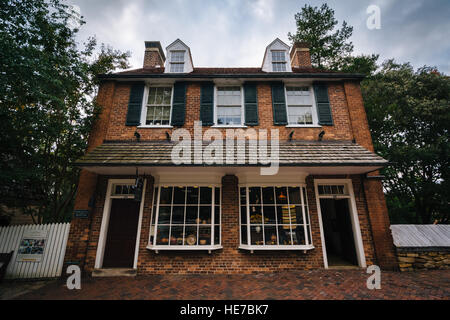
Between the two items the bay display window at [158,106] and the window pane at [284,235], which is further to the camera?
the bay display window at [158,106]

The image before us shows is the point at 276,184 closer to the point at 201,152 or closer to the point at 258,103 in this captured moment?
the point at 201,152

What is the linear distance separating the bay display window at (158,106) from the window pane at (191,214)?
366 cm

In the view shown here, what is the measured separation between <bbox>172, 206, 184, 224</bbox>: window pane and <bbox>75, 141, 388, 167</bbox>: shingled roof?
66.9 inches

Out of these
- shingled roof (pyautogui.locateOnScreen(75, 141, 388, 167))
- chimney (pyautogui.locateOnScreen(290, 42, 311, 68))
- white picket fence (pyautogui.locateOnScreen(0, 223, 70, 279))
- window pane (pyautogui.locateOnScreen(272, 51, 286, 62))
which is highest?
chimney (pyautogui.locateOnScreen(290, 42, 311, 68))

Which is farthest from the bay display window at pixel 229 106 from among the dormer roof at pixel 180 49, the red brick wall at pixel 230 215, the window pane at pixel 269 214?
the window pane at pixel 269 214

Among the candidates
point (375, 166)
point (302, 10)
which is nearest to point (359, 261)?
point (375, 166)

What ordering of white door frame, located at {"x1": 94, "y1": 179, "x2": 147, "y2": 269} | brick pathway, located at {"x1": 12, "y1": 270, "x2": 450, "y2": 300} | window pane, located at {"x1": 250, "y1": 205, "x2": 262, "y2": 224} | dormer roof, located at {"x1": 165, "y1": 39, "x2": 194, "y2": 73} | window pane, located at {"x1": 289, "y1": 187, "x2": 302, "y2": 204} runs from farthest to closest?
dormer roof, located at {"x1": 165, "y1": 39, "x2": 194, "y2": 73} < window pane, located at {"x1": 289, "y1": 187, "x2": 302, "y2": 204} < window pane, located at {"x1": 250, "y1": 205, "x2": 262, "y2": 224} < white door frame, located at {"x1": 94, "y1": 179, "x2": 147, "y2": 269} < brick pathway, located at {"x1": 12, "y1": 270, "x2": 450, "y2": 300}

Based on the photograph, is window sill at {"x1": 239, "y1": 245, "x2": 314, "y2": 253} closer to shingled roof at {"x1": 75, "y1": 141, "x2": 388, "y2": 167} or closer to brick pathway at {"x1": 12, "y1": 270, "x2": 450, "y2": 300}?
brick pathway at {"x1": 12, "y1": 270, "x2": 450, "y2": 300}

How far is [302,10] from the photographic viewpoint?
14.2 metres

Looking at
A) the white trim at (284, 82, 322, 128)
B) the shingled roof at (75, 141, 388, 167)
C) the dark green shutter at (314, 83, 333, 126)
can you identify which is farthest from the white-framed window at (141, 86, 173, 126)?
the dark green shutter at (314, 83, 333, 126)

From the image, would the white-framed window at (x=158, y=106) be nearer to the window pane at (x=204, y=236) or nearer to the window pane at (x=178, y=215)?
the window pane at (x=178, y=215)

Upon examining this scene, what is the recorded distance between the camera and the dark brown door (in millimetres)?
6047

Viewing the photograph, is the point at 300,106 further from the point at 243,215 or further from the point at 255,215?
the point at 243,215

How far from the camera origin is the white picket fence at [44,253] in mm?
5703
